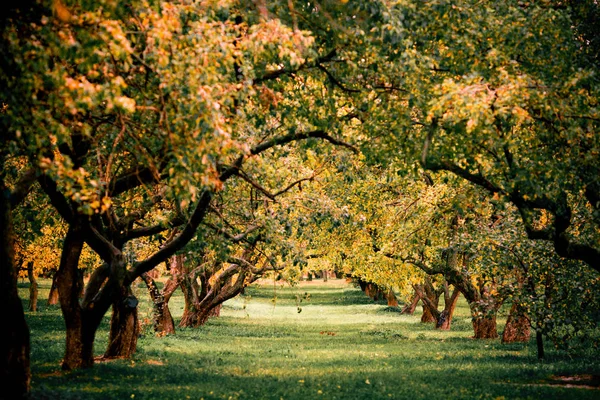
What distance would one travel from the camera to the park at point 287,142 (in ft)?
33.9

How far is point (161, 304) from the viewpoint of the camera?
31219mm

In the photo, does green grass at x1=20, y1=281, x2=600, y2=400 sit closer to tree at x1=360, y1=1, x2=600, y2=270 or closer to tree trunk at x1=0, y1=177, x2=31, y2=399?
tree trunk at x1=0, y1=177, x2=31, y2=399

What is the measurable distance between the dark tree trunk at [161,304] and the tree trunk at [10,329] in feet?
46.4

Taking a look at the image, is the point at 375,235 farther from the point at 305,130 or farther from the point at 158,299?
the point at 305,130

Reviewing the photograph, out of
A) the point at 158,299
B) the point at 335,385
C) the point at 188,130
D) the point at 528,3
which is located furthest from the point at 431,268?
the point at 188,130

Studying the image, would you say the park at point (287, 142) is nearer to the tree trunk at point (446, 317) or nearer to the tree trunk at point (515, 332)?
the tree trunk at point (515, 332)

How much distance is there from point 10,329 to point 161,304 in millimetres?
19561

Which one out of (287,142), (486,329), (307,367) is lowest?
(307,367)

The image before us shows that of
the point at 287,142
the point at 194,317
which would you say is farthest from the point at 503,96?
the point at 194,317

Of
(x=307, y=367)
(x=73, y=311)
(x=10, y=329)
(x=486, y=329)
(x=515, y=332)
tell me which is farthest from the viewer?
(x=486, y=329)

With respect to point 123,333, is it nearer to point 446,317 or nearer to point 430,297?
point 446,317

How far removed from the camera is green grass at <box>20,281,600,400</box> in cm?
1507

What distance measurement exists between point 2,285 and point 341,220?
31.6 feet

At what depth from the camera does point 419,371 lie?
2039cm
